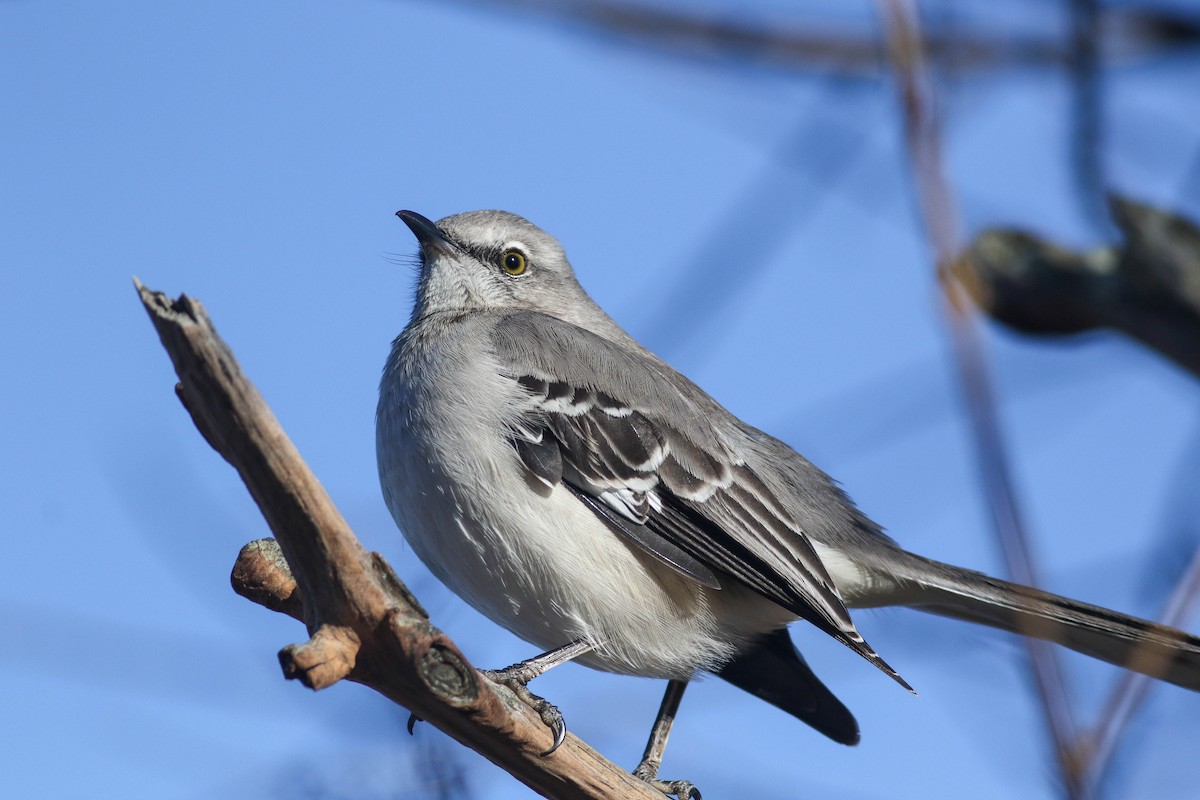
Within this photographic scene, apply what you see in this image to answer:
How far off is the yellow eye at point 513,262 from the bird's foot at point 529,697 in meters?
2.61

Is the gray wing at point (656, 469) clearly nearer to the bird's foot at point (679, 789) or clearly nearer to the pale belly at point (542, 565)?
the pale belly at point (542, 565)

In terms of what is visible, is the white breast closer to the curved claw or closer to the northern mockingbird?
the northern mockingbird

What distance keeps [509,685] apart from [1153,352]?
13.2 feet

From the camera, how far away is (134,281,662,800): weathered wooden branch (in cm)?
331

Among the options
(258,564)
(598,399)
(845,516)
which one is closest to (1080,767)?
(258,564)

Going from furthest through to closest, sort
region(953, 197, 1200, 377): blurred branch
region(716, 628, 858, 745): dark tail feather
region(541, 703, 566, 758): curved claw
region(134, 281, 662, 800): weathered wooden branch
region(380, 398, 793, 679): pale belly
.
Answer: region(953, 197, 1200, 377): blurred branch, region(716, 628, 858, 745): dark tail feather, region(380, 398, 793, 679): pale belly, region(541, 703, 566, 758): curved claw, region(134, 281, 662, 800): weathered wooden branch

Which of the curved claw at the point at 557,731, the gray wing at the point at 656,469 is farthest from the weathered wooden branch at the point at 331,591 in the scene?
the gray wing at the point at 656,469

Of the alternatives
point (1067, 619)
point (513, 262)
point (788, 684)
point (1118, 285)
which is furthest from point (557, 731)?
point (1118, 285)

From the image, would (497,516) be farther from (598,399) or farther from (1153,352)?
(1153,352)

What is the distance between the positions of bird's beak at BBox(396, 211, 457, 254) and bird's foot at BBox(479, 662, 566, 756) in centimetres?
268

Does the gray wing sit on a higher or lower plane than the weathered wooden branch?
higher

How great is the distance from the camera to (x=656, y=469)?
214 inches

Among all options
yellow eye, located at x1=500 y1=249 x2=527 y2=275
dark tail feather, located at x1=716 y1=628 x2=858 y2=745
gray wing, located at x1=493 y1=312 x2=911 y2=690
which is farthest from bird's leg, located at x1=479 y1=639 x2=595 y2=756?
yellow eye, located at x1=500 y1=249 x2=527 y2=275

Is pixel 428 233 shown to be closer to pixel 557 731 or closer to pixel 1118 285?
pixel 557 731
